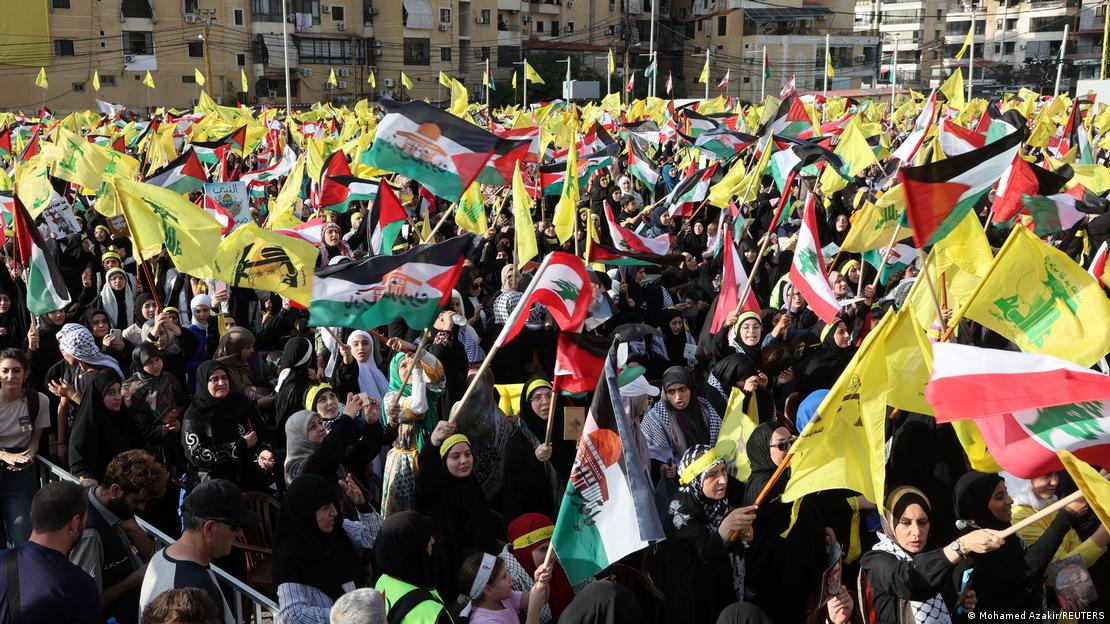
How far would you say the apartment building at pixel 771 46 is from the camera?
70688 millimetres

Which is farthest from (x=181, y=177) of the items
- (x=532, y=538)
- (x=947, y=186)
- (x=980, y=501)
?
(x=980, y=501)

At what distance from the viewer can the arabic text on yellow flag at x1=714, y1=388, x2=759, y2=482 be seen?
203 inches

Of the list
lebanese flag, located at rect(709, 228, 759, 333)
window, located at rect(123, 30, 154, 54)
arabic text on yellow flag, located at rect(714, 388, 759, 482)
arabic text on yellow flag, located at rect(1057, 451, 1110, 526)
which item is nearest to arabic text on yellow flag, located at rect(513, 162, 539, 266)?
lebanese flag, located at rect(709, 228, 759, 333)

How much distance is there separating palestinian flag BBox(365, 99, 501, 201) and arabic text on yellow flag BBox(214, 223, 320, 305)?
159 centimetres

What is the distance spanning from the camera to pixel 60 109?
53875mm

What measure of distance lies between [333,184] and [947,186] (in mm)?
7463

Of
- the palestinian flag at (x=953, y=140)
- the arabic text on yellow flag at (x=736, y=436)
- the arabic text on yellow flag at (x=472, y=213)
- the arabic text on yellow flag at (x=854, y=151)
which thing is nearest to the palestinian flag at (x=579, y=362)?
the arabic text on yellow flag at (x=736, y=436)

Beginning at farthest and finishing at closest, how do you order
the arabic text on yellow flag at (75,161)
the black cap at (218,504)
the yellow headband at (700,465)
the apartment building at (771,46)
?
the apartment building at (771,46) < the arabic text on yellow flag at (75,161) < the yellow headband at (700,465) < the black cap at (218,504)

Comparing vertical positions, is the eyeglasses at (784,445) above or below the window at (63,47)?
below

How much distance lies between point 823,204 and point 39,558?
1147 centimetres

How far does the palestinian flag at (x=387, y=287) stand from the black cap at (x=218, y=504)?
1.66 m

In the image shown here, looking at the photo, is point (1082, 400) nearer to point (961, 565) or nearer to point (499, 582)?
point (961, 565)

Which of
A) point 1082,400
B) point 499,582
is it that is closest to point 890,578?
point 1082,400

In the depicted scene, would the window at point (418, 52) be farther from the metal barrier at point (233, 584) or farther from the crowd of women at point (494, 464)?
the metal barrier at point (233, 584)
